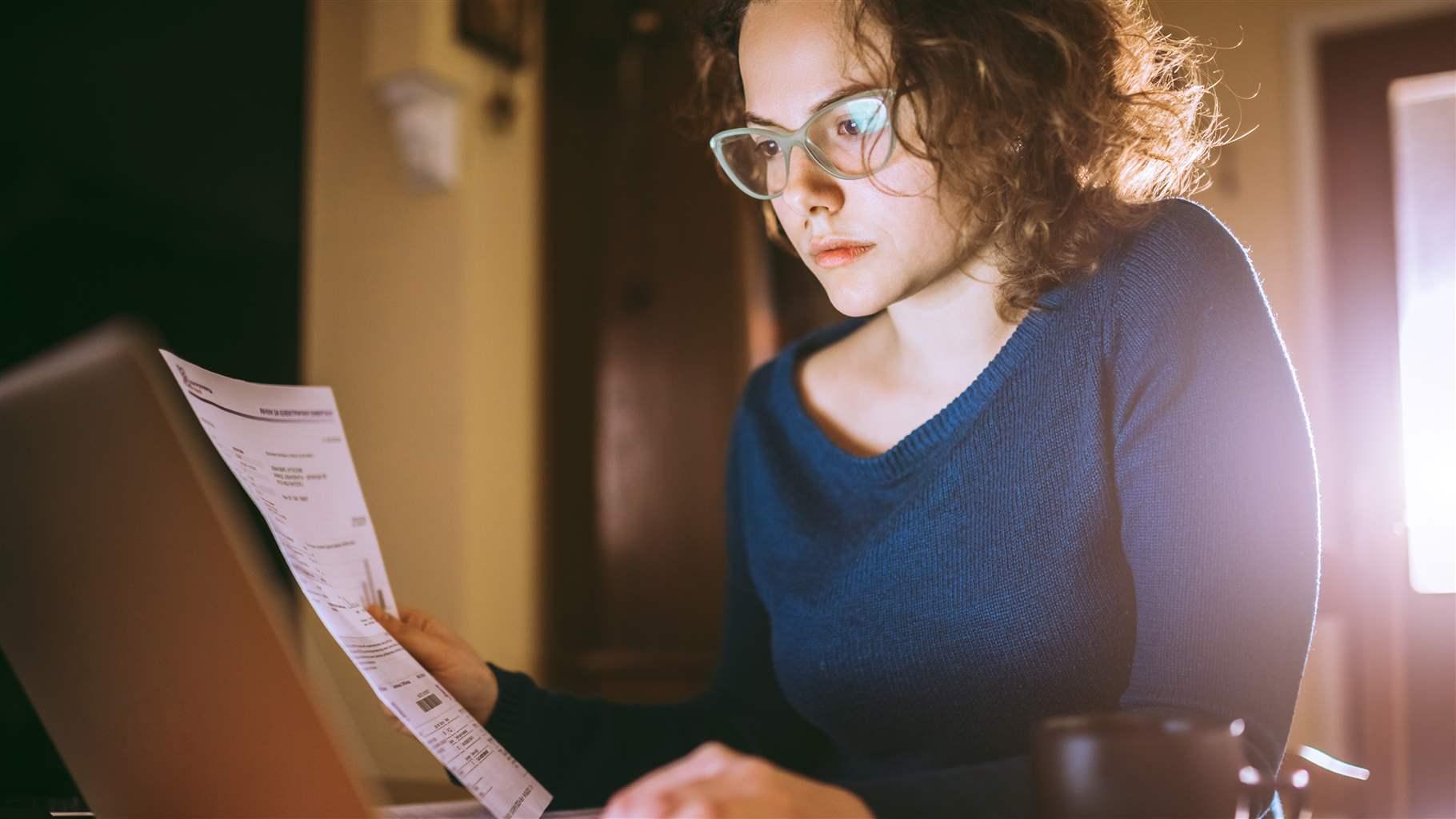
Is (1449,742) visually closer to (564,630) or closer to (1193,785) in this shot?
(564,630)

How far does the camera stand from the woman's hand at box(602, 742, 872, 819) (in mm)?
376

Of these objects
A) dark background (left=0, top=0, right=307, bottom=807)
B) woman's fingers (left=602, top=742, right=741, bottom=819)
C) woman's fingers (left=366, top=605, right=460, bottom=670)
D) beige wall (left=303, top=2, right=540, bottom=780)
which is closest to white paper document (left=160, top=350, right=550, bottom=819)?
woman's fingers (left=366, top=605, right=460, bottom=670)

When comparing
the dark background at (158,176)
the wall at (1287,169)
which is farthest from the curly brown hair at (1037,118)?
the wall at (1287,169)

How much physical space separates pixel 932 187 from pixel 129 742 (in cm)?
62

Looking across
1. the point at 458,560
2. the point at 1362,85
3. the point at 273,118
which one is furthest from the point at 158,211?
the point at 1362,85

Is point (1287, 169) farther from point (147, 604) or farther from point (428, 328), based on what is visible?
point (147, 604)

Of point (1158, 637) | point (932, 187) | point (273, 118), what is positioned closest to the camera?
point (1158, 637)

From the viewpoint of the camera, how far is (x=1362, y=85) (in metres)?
2.85

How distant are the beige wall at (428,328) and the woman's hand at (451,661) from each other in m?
1.60

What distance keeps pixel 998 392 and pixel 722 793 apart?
50 cm

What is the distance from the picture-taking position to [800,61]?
779mm

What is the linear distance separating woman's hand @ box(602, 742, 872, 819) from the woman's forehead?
20.8 inches

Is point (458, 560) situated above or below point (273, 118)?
below

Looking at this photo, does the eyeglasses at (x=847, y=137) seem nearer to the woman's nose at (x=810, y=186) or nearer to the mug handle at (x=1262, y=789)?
the woman's nose at (x=810, y=186)
